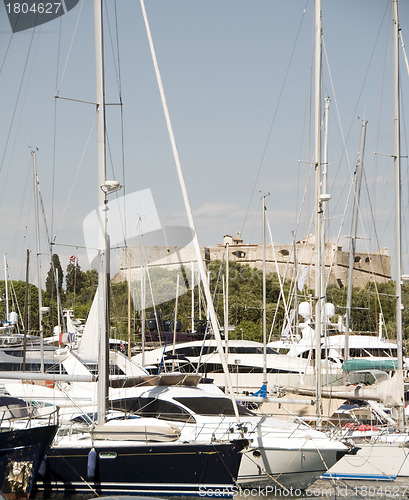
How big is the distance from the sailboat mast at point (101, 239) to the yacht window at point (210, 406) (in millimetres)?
1814

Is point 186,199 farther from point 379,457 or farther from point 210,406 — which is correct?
point 379,457

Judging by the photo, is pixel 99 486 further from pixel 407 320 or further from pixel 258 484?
pixel 407 320

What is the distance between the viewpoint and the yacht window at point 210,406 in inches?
589

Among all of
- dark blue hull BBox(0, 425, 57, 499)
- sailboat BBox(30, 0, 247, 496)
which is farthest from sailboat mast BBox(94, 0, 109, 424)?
dark blue hull BBox(0, 425, 57, 499)

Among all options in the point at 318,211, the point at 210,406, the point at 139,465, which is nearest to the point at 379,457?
the point at 210,406

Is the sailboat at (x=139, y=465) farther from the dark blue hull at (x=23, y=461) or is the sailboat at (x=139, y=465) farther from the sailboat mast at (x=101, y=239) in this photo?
the sailboat mast at (x=101, y=239)

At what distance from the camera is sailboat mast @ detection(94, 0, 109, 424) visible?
13.9 metres

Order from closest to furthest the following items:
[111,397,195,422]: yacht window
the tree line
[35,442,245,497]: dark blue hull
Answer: [35,442,245,497]: dark blue hull → [111,397,195,422]: yacht window → the tree line

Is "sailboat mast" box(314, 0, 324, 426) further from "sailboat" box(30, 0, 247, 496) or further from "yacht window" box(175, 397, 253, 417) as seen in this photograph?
"sailboat" box(30, 0, 247, 496)

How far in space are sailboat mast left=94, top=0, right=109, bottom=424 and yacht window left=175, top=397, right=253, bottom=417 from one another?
5.95ft

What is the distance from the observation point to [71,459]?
44.2 feet

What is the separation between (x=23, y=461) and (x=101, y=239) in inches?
166

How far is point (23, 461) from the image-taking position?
13.1m

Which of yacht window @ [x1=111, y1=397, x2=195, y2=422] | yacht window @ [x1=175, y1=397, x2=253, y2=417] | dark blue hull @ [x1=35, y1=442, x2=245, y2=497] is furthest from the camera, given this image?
yacht window @ [x1=175, y1=397, x2=253, y2=417]
